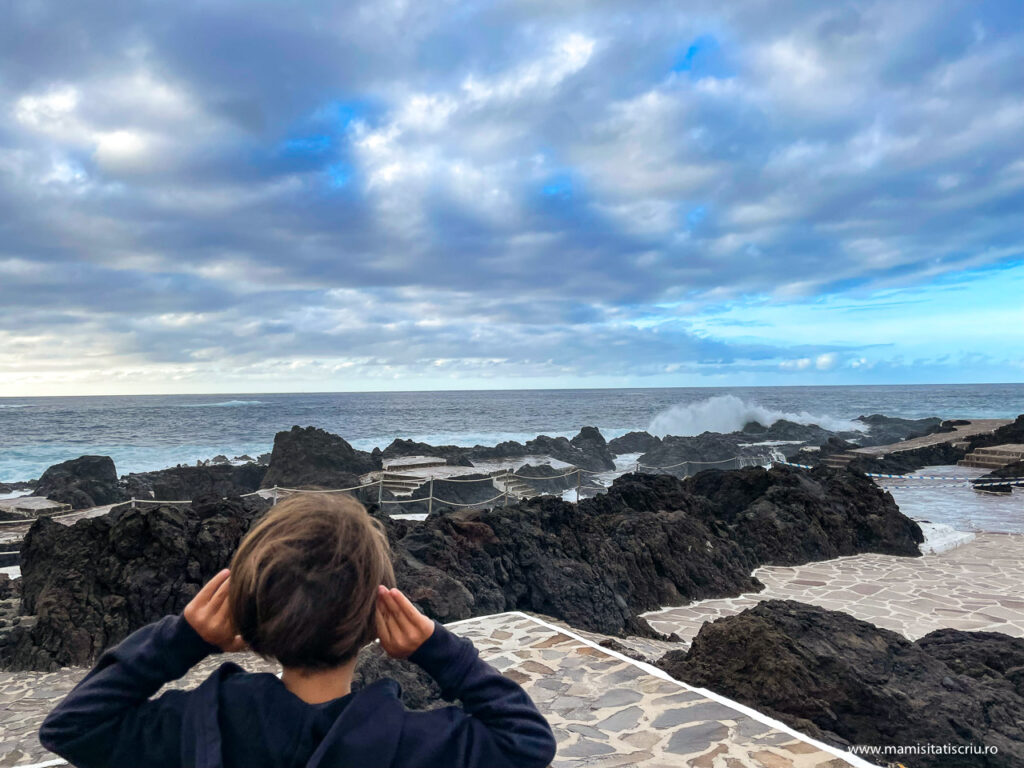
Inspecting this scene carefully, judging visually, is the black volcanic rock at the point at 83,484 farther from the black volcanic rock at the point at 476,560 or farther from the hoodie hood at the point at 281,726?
the hoodie hood at the point at 281,726

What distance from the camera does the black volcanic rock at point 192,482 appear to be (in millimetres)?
18031

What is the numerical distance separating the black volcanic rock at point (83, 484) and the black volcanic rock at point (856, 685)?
16064 millimetres

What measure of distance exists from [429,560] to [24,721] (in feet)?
11.2

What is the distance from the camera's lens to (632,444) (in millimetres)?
37688

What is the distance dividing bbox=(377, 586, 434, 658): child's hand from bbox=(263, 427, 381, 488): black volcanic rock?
19.7 meters

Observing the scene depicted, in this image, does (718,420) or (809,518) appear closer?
(809,518)

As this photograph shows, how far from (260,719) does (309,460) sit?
829 inches

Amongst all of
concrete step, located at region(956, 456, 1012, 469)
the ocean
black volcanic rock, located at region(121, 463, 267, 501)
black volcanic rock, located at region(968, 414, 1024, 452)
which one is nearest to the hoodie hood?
black volcanic rock, located at region(121, 463, 267, 501)

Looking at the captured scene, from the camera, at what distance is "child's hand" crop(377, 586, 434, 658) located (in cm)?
127

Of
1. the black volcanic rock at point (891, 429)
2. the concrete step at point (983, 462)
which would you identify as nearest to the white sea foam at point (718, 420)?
the black volcanic rock at point (891, 429)

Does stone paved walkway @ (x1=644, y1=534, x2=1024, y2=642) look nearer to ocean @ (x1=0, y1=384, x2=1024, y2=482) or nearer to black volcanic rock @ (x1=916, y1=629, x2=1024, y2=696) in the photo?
black volcanic rock @ (x1=916, y1=629, x2=1024, y2=696)

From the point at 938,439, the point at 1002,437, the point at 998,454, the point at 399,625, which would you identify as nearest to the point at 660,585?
the point at 399,625

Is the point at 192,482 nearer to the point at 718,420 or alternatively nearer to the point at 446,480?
the point at 446,480

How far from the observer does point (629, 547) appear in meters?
8.57
